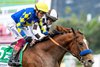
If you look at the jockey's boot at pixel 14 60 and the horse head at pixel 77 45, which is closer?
the horse head at pixel 77 45

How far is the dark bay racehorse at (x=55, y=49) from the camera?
8.51m

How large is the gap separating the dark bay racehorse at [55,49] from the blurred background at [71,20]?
959mm

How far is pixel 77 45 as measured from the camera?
8.47 m

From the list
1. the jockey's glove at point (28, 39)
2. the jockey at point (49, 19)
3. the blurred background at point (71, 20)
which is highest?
the jockey at point (49, 19)

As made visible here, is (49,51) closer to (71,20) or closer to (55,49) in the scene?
(55,49)

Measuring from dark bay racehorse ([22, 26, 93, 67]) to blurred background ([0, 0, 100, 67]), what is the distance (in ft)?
3.15

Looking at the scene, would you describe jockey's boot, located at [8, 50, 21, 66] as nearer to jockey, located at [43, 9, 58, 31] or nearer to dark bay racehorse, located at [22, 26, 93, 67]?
dark bay racehorse, located at [22, 26, 93, 67]

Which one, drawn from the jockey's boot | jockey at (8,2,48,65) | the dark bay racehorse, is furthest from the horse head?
the jockey's boot

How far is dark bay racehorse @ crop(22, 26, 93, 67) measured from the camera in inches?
335

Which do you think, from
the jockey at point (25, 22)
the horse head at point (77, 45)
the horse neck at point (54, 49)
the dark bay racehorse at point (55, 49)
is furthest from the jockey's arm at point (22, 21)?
the horse head at point (77, 45)

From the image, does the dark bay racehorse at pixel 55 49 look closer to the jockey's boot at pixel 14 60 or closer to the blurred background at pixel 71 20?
the jockey's boot at pixel 14 60

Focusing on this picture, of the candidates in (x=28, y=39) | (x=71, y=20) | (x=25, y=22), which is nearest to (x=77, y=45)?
(x=28, y=39)

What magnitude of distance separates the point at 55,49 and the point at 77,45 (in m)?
0.45

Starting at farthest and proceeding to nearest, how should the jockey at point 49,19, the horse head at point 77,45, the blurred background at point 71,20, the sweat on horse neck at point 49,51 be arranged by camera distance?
1. the blurred background at point 71,20
2. the jockey at point 49,19
3. the sweat on horse neck at point 49,51
4. the horse head at point 77,45
